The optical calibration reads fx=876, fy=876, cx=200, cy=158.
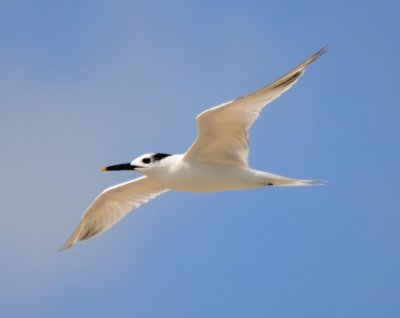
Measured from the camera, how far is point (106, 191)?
16141 mm

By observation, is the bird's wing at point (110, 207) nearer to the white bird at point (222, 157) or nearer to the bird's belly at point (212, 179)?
the white bird at point (222, 157)

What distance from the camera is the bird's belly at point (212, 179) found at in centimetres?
1384

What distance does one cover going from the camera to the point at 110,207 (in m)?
16.5

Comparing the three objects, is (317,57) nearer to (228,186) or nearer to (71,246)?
(228,186)

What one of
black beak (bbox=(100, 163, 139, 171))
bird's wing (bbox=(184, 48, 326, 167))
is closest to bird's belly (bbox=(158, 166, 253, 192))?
bird's wing (bbox=(184, 48, 326, 167))

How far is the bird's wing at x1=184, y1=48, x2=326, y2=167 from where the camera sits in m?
13.0

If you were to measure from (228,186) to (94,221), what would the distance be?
3.54 meters

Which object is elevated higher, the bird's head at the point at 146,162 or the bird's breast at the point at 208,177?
the bird's head at the point at 146,162

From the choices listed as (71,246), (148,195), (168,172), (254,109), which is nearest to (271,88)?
(254,109)

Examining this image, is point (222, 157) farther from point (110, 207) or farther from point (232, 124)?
point (110, 207)

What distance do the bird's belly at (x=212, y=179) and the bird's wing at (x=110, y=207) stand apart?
2249 millimetres

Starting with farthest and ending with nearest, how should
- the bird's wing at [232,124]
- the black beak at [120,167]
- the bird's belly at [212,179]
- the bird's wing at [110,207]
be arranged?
the bird's wing at [110,207] → the black beak at [120,167] → the bird's belly at [212,179] → the bird's wing at [232,124]

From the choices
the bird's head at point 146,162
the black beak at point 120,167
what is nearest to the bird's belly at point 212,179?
the bird's head at point 146,162

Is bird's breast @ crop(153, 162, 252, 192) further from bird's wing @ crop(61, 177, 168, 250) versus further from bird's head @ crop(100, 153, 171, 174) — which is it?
bird's wing @ crop(61, 177, 168, 250)
